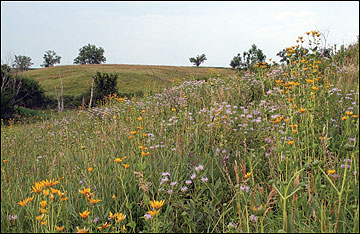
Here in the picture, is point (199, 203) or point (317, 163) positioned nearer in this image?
point (317, 163)

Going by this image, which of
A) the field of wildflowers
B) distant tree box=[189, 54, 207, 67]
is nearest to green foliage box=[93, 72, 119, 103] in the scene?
the field of wildflowers

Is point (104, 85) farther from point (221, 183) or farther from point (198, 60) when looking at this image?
point (198, 60)

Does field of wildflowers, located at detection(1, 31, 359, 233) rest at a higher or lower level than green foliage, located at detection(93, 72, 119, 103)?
lower

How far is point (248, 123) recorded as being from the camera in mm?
3969

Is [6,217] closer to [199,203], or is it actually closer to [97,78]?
[199,203]

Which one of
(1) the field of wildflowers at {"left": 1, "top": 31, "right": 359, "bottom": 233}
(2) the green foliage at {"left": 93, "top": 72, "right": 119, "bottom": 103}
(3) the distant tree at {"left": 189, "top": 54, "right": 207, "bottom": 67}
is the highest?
(3) the distant tree at {"left": 189, "top": 54, "right": 207, "bottom": 67}

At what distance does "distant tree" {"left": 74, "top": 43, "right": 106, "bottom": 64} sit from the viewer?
69.2m

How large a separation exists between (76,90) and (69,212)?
90.3 ft

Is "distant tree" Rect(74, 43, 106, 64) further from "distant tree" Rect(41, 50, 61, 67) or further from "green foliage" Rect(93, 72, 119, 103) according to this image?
"green foliage" Rect(93, 72, 119, 103)

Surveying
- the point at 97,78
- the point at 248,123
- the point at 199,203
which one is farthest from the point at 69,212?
the point at 97,78

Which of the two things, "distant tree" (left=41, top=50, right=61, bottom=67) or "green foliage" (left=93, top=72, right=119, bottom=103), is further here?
"distant tree" (left=41, top=50, right=61, bottom=67)

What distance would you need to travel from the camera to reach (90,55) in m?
69.4

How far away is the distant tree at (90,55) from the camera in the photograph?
6919 centimetres

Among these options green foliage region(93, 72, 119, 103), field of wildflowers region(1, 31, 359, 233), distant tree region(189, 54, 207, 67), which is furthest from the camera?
distant tree region(189, 54, 207, 67)
